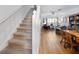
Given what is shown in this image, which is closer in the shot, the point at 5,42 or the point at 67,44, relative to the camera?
the point at 5,42

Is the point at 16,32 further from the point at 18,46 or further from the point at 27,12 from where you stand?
the point at 27,12

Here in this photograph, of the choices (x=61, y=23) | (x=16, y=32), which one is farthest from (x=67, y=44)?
(x=16, y=32)

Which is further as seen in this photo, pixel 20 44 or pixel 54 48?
pixel 54 48

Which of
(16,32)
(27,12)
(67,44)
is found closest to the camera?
(16,32)

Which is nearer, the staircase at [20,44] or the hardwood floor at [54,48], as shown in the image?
the staircase at [20,44]

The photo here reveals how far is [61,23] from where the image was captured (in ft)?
8.98

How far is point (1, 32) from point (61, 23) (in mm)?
1317

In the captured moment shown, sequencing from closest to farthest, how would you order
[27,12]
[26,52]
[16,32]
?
[26,52]
[16,32]
[27,12]

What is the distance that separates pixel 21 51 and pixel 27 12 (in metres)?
2.68

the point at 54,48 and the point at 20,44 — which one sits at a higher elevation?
the point at 20,44

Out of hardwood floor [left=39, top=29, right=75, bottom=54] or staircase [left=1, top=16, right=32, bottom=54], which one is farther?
hardwood floor [left=39, top=29, right=75, bottom=54]
